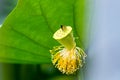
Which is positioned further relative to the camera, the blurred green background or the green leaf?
the blurred green background

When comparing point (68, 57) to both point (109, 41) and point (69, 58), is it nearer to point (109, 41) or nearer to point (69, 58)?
point (69, 58)

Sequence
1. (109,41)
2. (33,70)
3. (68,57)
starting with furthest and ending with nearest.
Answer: (33,70), (68,57), (109,41)

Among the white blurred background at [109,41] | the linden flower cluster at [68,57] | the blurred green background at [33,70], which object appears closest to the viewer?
the white blurred background at [109,41]

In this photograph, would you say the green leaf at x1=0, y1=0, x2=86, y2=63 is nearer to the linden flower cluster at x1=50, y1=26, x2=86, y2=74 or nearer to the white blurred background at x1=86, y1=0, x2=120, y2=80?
the linden flower cluster at x1=50, y1=26, x2=86, y2=74

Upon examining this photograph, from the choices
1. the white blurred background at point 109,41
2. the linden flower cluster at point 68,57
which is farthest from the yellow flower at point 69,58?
the white blurred background at point 109,41

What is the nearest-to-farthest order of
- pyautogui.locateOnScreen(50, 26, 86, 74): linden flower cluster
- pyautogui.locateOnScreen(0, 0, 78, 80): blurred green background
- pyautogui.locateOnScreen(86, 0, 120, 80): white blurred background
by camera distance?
1. pyautogui.locateOnScreen(86, 0, 120, 80): white blurred background
2. pyautogui.locateOnScreen(50, 26, 86, 74): linden flower cluster
3. pyautogui.locateOnScreen(0, 0, 78, 80): blurred green background

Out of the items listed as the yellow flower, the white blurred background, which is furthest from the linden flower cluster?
the white blurred background

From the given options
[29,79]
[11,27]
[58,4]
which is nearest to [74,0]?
[58,4]

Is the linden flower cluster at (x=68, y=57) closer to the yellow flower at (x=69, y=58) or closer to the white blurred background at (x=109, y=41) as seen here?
the yellow flower at (x=69, y=58)

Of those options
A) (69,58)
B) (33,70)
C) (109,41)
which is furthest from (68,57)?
(109,41)
